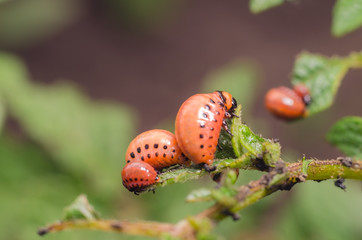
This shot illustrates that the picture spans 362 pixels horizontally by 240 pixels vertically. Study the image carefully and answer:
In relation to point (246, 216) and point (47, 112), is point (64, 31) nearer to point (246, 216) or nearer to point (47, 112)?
point (47, 112)

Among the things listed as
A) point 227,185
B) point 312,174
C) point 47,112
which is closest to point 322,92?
point 312,174

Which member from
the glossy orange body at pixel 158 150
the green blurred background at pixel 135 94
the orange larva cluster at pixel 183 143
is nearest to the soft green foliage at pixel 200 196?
the orange larva cluster at pixel 183 143

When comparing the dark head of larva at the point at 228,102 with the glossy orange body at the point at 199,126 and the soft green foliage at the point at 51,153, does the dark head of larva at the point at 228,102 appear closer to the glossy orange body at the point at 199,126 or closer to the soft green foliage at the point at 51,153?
the glossy orange body at the point at 199,126

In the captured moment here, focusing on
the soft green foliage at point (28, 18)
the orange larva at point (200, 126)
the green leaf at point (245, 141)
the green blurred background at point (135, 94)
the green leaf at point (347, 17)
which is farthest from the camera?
the soft green foliage at point (28, 18)

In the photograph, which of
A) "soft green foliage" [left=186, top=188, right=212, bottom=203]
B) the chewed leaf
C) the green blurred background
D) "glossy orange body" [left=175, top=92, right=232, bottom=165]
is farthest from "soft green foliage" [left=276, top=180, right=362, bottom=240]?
the chewed leaf

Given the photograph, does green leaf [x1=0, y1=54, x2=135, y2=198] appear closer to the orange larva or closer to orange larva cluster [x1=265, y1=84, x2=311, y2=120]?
orange larva cluster [x1=265, y1=84, x2=311, y2=120]

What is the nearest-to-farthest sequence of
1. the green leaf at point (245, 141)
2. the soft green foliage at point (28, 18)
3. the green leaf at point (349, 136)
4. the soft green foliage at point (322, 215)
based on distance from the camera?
the green leaf at point (245, 141), the green leaf at point (349, 136), the soft green foliage at point (322, 215), the soft green foliage at point (28, 18)
